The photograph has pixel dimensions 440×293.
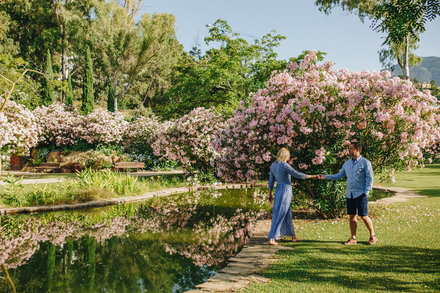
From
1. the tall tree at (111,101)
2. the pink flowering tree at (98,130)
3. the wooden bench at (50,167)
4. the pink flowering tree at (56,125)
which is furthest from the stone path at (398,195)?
the tall tree at (111,101)

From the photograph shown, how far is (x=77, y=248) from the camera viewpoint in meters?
6.85

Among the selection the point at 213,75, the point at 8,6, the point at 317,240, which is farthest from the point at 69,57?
the point at 317,240

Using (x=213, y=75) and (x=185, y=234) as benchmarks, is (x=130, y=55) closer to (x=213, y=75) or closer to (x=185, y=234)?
(x=213, y=75)

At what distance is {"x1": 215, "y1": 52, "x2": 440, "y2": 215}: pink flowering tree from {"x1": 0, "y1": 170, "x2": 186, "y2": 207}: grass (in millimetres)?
5724

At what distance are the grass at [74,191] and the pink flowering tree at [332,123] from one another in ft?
18.8

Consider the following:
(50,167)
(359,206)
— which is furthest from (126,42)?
(359,206)

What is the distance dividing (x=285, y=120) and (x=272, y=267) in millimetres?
3457

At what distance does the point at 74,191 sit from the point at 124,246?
499 centimetres

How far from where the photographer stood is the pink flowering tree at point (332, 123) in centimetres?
719

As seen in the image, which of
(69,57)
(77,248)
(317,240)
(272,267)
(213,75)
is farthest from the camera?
(69,57)

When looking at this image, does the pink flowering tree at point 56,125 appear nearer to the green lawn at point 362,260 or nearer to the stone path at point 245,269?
the green lawn at point 362,260

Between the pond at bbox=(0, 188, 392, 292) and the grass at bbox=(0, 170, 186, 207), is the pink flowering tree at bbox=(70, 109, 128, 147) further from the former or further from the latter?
the pond at bbox=(0, 188, 392, 292)

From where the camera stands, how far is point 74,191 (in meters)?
11.1

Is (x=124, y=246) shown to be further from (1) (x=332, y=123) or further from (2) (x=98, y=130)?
(2) (x=98, y=130)
